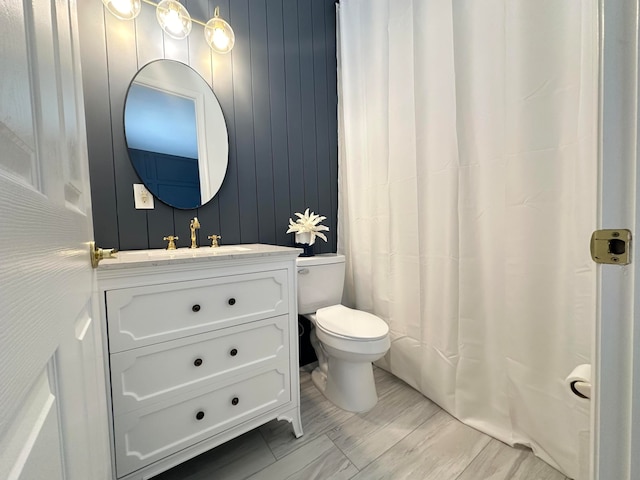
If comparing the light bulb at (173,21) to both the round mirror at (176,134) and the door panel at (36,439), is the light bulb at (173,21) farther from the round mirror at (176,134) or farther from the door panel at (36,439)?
the door panel at (36,439)

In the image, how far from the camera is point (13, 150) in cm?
25

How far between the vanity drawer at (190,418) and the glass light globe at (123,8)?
5.45 feet

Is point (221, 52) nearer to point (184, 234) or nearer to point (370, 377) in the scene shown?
point (184, 234)

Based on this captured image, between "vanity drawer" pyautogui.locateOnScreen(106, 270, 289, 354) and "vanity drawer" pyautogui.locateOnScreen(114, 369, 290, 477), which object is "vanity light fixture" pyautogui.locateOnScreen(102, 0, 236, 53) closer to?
"vanity drawer" pyautogui.locateOnScreen(106, 270, 289, 354)

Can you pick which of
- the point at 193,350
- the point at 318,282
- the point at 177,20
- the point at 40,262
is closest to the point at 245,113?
the point at 177,20

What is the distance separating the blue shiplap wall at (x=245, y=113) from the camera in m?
1.26

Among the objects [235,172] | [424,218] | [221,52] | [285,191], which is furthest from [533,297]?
[221,52]

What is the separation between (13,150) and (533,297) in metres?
1.48

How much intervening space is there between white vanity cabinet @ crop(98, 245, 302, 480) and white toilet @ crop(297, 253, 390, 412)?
277 millimetres

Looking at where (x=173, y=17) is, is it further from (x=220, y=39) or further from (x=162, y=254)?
(x=162, y=254)

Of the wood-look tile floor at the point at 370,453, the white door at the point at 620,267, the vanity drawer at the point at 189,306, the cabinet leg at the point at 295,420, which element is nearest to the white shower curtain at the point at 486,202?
the wood-look tile floor at the point at 370,453

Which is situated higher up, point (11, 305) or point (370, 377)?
point (11, 305)

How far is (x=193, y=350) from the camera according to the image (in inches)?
39.7

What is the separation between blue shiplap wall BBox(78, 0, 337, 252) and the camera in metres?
1.26
